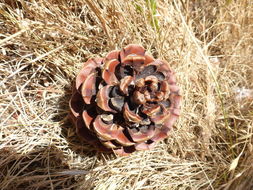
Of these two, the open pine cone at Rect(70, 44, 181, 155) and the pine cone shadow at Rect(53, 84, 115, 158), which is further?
the pine cone shadow at Rect(53, 84, 115, 158)

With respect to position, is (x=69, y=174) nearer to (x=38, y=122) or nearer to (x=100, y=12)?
(x=38, y=122)

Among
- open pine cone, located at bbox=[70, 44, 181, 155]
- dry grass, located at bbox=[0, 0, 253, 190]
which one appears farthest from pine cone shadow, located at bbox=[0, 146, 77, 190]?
open pine cone, located at bbox=[70, 44, 181, 155]

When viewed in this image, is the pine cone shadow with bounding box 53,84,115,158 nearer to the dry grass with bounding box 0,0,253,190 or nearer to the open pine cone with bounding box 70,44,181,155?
the dry grass with bounding box 0,0,253,190

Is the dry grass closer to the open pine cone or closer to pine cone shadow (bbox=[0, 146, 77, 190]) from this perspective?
pine cone shadow (bbox=[0, 146, 77, 190])

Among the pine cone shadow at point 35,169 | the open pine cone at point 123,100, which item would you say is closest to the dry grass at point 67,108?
the pine cone shadow at point 35,169

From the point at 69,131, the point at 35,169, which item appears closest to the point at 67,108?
the point at 69,131

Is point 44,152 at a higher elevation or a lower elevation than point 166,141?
higher

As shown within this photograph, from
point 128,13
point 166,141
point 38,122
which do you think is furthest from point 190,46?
point 38,122

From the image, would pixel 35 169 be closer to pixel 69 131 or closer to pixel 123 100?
pixel 69 131
